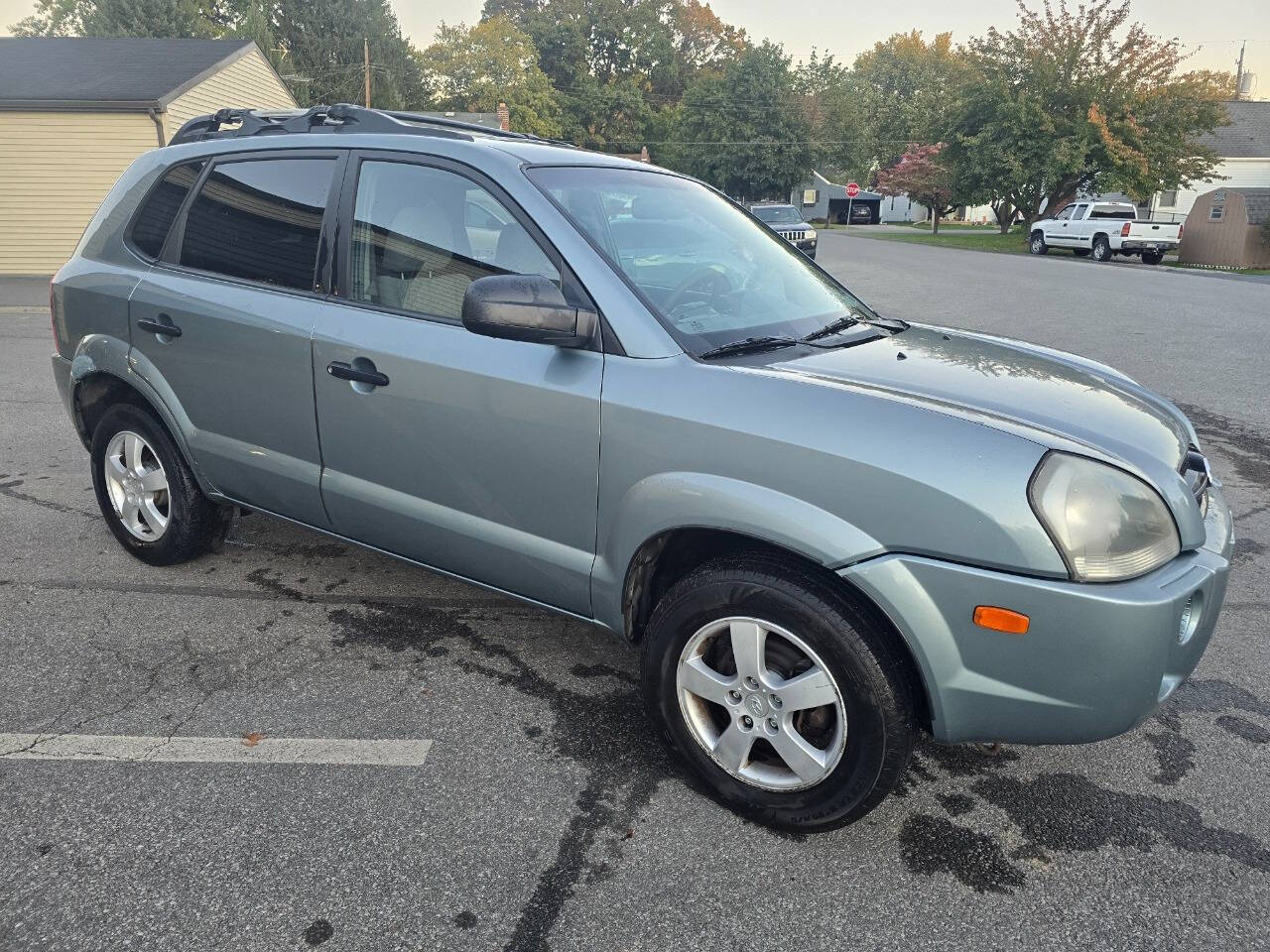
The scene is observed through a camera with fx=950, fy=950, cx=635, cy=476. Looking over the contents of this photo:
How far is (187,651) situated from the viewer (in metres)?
3.45

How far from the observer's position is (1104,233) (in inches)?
1143

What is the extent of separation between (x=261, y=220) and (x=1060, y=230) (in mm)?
33041

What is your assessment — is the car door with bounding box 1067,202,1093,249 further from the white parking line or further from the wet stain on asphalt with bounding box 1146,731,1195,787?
the white parking line

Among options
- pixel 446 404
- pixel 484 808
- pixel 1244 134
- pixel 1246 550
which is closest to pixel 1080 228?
pixel 1244 134

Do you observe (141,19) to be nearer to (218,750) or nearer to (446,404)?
(446,404)

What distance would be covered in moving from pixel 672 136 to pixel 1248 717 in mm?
77729

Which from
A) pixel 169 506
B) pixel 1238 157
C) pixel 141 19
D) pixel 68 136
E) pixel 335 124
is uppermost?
pixel 141 19

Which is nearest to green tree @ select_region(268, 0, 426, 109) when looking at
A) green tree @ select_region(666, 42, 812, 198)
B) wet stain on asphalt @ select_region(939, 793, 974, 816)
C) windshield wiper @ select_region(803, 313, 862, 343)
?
green tree @ select_region(666, 42, 812, 198)

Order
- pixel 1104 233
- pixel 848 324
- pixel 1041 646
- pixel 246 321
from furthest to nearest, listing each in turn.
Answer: pixel 1104 233 < pixel 246 321 < pixel 848 324 < pixel 1041 646

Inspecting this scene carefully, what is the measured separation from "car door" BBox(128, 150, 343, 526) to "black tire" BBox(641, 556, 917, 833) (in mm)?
1538

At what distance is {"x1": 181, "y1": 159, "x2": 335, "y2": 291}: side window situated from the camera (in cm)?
338

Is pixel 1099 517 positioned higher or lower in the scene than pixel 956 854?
higher

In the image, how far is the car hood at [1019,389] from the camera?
2383 millimetres

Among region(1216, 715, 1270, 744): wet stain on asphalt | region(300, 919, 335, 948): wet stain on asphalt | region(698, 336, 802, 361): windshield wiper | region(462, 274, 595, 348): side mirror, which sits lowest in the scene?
region(300, 919, 335, 948): wet stain on asphalt
